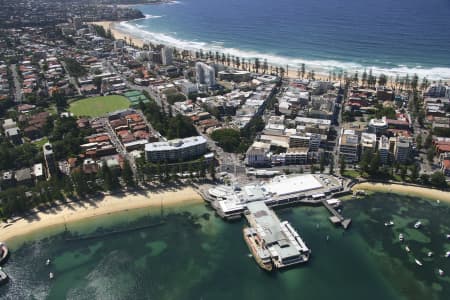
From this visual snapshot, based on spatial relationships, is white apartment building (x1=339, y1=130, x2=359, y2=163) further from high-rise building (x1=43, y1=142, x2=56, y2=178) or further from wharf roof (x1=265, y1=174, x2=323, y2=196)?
high-rise building (x1=43, y1=142, x2=56, y2=178)

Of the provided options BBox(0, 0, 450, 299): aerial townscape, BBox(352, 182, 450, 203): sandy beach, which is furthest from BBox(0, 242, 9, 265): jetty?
BBox(352, 182, 450, 203): sandy beach

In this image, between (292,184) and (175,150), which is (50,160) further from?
(292,184)

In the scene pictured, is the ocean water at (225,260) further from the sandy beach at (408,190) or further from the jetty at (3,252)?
the sandy beach at (408,190)

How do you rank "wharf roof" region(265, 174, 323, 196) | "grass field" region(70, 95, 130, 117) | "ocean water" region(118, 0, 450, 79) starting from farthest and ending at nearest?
"ocean water" region(118, 0, 450, 79) → "grass field" region(70, 95, 130, 117) → "wharf roof" region(265, 174, 323, 196)

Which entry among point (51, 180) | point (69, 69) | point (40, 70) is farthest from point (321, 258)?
point (40, 70)

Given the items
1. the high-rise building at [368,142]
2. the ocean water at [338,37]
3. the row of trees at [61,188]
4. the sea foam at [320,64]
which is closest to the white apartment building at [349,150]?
the high-rise building at [368,142]

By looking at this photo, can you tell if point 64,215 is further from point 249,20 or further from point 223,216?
point 249,20
